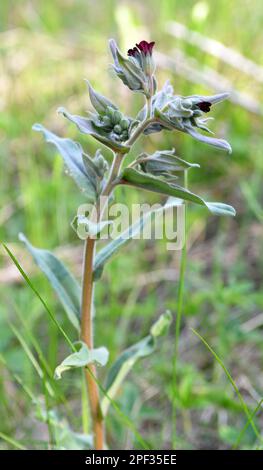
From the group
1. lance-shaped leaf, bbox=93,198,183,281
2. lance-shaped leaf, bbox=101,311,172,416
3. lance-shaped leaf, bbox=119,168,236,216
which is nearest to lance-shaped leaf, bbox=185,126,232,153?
lance-shaped leaf, bbox=119,168,236,216

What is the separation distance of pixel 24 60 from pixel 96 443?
116 inches

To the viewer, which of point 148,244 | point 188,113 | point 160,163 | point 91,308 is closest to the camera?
point 188,113

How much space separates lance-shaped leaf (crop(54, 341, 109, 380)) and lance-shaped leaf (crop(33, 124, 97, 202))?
35 cm

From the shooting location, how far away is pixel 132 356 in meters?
1.59

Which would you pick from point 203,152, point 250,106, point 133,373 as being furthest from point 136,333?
point 250,106

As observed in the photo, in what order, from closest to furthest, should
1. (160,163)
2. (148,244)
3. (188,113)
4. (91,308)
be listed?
1. (188,113)
2. (160,163)
3. (91,308)
4. (148,244)

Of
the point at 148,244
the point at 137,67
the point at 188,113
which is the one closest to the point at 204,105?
the point at 188,113

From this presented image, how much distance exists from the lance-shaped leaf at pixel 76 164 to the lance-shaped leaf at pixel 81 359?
0.35 meters

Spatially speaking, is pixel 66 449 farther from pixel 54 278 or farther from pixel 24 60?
pixel 24 60

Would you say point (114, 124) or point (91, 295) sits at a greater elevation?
point (114, 124)

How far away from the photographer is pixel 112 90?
3.35 meters

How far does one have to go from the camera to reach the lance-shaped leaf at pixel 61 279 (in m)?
1.51

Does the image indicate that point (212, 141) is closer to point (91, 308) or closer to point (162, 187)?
point (162, 187)

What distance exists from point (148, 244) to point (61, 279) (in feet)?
4.17
